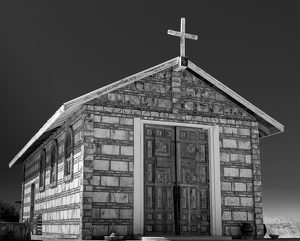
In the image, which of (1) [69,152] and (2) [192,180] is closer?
(2) [192,180]

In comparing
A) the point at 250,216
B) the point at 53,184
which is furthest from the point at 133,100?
the point at 250,216

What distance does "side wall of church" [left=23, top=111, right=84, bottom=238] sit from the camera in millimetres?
14305

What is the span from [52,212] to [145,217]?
4.59m

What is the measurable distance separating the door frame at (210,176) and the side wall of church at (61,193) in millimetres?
Result: 1576

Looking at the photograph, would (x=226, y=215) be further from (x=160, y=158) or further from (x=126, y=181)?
(x=126, y=181)

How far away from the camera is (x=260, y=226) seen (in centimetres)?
1599

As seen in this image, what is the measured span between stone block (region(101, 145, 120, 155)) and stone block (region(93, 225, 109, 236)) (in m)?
2.00

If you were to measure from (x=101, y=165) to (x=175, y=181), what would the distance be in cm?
238

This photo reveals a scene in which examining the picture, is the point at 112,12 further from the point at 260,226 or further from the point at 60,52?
the point at 260,226

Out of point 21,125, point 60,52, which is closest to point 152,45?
point 60,52

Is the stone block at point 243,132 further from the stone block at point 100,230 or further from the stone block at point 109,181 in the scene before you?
the stone block at point 100,230

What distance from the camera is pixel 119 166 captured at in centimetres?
1437

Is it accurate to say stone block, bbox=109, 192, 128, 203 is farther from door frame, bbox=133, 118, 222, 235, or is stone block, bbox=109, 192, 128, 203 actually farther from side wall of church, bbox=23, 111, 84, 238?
side wall of church, bbox=23, 111, 84, 238

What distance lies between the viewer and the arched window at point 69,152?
15.2 metres
